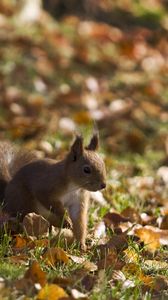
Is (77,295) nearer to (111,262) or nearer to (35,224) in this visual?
(111,262)

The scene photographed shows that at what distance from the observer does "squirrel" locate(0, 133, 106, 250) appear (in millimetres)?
3949

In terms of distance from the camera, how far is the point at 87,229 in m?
4.22

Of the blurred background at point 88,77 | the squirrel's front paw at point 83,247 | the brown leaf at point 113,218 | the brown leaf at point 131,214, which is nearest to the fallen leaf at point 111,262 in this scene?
the squirrel's front paw at point 83,247

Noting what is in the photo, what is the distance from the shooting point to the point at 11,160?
4344 mm

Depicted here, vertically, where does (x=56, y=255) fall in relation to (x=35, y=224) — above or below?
above

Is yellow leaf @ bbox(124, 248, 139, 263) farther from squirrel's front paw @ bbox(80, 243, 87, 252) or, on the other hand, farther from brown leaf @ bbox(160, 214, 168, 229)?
brown leaf @ bbox(160, 214, 168, 229)

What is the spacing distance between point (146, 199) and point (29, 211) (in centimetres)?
126

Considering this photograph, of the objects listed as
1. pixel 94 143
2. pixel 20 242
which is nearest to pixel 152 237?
pixel 94 143

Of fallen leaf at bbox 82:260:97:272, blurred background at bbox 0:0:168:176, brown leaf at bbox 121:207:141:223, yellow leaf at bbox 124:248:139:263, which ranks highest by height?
fallen leaf at bbox 82:260:97:272

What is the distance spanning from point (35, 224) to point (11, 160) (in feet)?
2.15

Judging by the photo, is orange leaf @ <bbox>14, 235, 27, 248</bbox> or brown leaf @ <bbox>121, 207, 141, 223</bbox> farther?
brown leaf @ <bbox>121, 207, 141, 223</bbox>

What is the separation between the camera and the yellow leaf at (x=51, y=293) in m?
2.96

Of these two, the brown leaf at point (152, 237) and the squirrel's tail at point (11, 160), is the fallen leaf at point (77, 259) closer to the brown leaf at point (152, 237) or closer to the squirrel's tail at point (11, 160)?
the brown leaf at point (152, 237)

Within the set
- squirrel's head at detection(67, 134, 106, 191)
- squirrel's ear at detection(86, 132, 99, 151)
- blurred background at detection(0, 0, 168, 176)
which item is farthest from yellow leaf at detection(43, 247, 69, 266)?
blurred background at detection(0, 0, 168, 176)
